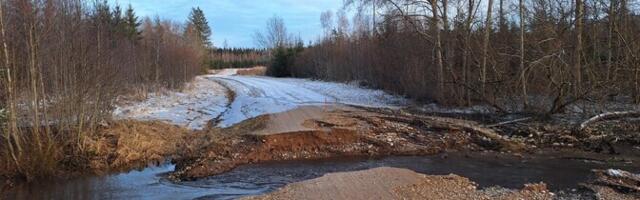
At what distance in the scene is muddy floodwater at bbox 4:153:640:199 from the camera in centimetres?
1117

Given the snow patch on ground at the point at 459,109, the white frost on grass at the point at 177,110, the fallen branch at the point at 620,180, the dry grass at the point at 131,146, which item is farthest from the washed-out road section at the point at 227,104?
the fallen branch at the point at 620,180

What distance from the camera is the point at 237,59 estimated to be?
4193 inches

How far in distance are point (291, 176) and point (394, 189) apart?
3.65m

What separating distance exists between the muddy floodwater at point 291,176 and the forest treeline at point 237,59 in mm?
80613

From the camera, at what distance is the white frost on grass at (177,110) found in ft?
68.7

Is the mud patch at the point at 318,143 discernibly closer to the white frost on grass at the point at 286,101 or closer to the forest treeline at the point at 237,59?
the white frost on grass at the point at 286,101

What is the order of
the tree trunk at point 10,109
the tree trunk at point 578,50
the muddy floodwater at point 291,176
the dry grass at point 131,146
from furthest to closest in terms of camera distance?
the tree trunk at point 578,50, the dry grass at point 131,146, the tree trunk at point 10,109, the muddy floodwater at point 291,176

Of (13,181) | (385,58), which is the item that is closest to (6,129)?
(13,181)

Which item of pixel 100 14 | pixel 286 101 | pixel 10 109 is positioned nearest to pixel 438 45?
pixel 286 101

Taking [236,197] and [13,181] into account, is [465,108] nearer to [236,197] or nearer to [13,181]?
[236,197]

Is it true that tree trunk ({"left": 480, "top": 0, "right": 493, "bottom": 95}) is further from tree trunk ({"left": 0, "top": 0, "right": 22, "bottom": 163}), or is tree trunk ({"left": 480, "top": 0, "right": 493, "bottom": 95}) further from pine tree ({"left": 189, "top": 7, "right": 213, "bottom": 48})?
pine tree ({"left": 189, "top": 7, "right": 213, "bottom": 48})

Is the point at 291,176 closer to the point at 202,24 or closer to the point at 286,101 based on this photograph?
the point at 286,101

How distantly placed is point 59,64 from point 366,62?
103ft

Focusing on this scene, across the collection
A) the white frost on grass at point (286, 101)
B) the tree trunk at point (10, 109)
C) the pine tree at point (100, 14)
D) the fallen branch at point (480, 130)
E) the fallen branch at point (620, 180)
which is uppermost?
the pine tree at point (100, 14)
